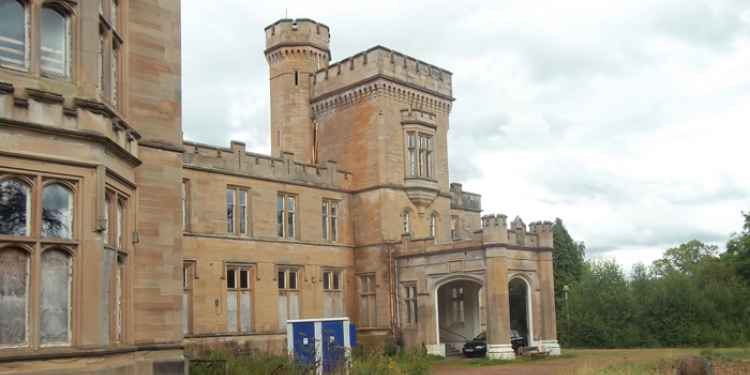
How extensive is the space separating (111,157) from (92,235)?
1.35 m

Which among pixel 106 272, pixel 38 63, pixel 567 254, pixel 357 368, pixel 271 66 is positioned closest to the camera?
pixel 38 63

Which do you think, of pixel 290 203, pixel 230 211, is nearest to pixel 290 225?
pixel 290 203

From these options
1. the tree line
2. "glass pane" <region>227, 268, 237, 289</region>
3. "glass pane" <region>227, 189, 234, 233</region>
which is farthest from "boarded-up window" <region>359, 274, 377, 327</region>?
the tree line

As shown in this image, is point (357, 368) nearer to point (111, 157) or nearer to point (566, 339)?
point (111, 157)

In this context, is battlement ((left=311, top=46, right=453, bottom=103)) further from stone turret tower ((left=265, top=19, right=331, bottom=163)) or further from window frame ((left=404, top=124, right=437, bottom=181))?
window frame ((left=404, top=124, right=437, bottom=181))

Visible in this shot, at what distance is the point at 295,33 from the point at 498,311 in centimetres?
1751

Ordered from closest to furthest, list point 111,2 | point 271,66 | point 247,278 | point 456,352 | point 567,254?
point 111,2, point 247,278, point 456,352, point 271,66, point 567,254

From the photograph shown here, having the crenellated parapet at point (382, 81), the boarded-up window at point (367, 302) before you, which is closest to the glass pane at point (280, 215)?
the boarded-up window at point (367, 302)

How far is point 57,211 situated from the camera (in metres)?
9.80

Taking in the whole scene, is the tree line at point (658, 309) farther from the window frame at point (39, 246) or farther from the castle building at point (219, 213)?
the window frame at point (39, 246)

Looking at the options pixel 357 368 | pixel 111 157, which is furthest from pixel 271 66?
pixel 111 157

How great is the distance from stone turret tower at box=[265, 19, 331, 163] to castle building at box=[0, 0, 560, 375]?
0.10 metres

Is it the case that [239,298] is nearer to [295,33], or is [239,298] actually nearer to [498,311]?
[498,311]

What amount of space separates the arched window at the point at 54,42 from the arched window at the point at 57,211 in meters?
1.54
